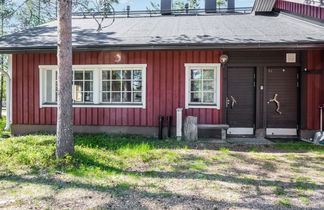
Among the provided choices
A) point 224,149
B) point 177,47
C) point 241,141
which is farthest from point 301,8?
point 224,149

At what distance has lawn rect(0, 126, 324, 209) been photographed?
282cm

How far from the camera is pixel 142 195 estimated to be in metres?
2.98

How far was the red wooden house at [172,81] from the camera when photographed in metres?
6.72

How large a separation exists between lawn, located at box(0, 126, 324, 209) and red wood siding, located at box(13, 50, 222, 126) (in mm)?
1595

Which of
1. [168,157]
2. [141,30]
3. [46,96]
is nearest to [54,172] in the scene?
[168,157]

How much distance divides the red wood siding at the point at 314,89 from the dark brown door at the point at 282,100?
1.14ft

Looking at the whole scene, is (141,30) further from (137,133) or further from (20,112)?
(20,112)

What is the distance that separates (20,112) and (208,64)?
235 inches

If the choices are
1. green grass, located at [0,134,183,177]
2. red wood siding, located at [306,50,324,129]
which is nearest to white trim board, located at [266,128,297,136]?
red wood siding, located at [306,50,324,129]

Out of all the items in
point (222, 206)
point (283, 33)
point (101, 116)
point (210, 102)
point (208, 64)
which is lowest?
point (222, 206)

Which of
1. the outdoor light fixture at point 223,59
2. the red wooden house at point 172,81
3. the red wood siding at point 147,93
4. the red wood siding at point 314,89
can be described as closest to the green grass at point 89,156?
the red wood siding at point 147,93

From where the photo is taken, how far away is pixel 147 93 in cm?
701

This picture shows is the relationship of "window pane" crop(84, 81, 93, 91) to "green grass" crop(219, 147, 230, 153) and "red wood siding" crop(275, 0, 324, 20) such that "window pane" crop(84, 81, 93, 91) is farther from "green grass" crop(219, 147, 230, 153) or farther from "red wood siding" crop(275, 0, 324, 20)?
"red wood siding" crop(275, 0, 324, 20)

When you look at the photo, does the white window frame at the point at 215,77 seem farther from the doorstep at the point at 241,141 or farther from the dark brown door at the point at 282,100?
the dark brown door at the point at 282,100
